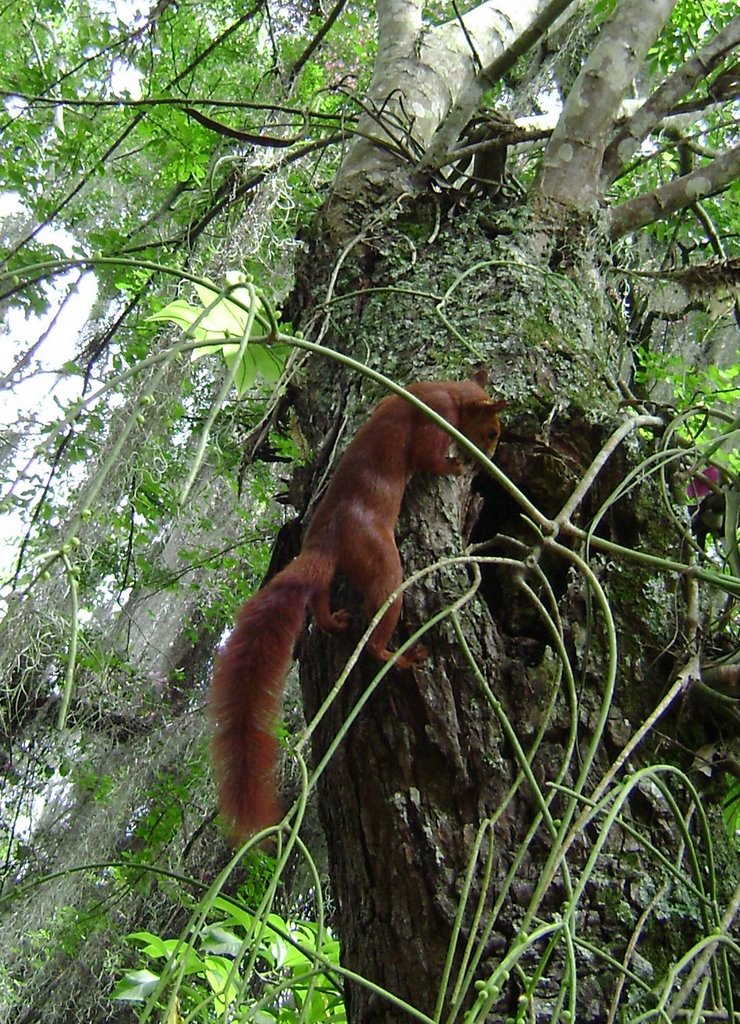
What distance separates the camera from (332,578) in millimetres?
1288

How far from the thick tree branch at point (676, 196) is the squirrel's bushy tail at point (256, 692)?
117cm

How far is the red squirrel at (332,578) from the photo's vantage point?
106 cm

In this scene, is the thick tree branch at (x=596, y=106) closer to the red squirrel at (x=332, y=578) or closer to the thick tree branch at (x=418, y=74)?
the thick tree branch at (x=418, y=74)

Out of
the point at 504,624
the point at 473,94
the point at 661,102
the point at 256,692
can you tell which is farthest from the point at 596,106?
the point at 256,692

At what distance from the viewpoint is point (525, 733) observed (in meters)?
1.12

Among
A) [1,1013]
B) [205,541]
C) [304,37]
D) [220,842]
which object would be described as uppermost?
[304,37]

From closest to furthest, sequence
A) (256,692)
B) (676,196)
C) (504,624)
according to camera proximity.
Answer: (256,692), (504,624), (676,196)

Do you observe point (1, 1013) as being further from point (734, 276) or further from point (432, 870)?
point (734, 276)

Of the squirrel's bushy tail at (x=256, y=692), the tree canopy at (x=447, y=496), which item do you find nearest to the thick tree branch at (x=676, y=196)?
the tree canopy at (x=447, y=496)

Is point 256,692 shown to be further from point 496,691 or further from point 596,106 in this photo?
point 596,106

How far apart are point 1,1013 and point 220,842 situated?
108cm

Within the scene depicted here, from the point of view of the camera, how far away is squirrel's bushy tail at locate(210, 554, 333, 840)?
40.7 inches

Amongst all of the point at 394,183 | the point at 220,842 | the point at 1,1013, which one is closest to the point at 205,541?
Result: the point at 220,842

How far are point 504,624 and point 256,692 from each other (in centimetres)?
37
